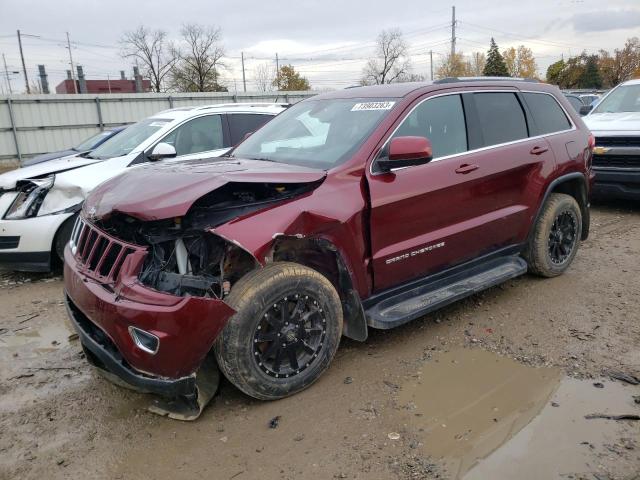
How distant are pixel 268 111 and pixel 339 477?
224 inches

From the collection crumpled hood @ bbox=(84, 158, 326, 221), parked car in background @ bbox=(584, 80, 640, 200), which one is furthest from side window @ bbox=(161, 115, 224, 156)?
parked car in background @ bbox=(584, 80, 640, 200)

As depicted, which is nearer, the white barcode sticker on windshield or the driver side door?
the driver side door

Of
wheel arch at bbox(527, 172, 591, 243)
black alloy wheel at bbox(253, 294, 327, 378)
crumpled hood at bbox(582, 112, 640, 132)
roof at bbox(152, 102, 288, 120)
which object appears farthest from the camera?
crumpled hood at bbox(582, 112, 640, 132)

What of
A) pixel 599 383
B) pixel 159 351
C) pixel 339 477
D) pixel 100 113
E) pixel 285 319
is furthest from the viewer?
pixel 100 113

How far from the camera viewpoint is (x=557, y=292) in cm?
482

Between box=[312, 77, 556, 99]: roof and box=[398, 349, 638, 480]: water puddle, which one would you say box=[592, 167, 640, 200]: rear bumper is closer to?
box=[312, 77, 556, 99]: roof

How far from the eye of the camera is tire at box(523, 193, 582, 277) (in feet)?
15.8

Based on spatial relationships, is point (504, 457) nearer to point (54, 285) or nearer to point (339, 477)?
point (339, 477)

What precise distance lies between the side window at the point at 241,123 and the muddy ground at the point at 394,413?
11.5ft

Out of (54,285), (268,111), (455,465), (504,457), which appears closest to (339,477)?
(455,465)

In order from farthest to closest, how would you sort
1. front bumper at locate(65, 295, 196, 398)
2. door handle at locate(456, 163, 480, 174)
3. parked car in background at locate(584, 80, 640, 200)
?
parked car in background at locate(584, 80, 640, 200), door handle at locate(456, 163, 480, 174), front bumper at locate(65, 295, 196, 398)

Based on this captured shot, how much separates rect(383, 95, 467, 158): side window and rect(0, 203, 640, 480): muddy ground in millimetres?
1425

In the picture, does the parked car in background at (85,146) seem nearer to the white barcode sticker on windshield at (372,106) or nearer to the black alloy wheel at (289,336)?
the white barcode sticker on windshield at (372,106)

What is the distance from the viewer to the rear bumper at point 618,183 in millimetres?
7363
